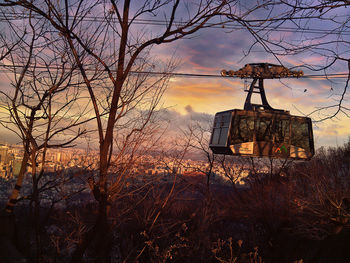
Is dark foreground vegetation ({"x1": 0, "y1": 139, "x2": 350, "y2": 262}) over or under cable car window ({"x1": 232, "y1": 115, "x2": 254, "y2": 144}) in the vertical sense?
under

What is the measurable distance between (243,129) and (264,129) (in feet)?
3.85

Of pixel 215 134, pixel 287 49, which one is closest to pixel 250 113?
pixel 215 134

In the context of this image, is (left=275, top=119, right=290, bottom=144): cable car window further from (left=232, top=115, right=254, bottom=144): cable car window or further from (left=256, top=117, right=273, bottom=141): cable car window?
(left=232, top=115, right=254, bottom=144): cable car window

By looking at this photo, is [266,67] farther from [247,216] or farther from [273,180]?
[247,216]

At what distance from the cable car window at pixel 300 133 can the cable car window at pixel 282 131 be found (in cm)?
32

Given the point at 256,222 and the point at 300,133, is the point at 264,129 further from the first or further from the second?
the point at 256,222

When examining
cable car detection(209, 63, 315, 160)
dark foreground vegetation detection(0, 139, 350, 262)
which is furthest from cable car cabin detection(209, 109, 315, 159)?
dark foreground vegetation detection(0, 139, 350, 262)

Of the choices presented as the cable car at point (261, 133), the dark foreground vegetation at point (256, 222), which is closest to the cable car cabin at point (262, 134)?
the cable car at point (261, 133)

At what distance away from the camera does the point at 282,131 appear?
15844 mm

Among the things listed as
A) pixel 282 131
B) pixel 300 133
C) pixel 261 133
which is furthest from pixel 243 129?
pixel 300 133

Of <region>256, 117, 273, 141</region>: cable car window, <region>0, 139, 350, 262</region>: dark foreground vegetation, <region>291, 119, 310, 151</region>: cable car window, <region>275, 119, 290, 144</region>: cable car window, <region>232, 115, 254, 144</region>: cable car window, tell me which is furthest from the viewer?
<region>291, 119, 310, 151</region>: cable car window

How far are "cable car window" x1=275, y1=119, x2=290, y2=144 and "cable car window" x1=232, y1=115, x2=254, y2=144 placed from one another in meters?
1.39

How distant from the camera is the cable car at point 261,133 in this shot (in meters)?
14.9

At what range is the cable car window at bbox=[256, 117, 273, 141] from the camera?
15.4 meters
